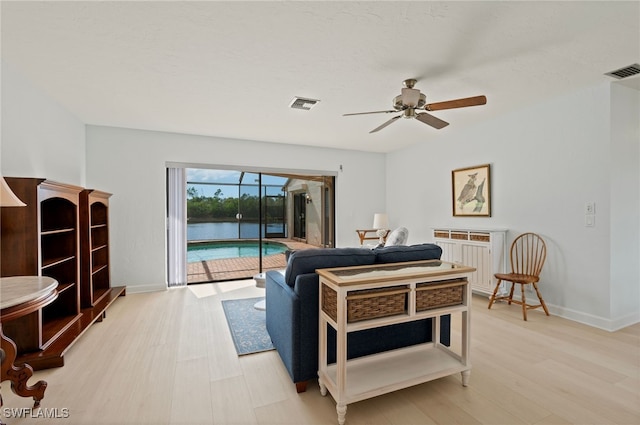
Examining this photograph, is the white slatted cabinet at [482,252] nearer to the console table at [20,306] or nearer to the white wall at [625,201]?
the white wall at [625,201]

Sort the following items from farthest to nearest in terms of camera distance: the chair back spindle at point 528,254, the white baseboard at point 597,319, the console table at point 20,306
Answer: the chair back spindle at point 528,254 → the white baseboard at point 597,319 → the console table at point 20,306

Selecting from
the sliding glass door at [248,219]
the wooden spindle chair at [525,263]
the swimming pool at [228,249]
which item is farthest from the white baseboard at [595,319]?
the swimming pool at [228,249]

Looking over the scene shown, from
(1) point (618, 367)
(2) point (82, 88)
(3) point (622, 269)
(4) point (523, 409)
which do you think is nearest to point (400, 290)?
(4) point (523, 409)

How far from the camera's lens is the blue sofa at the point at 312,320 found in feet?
6.36

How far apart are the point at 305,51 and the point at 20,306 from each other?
2336mm

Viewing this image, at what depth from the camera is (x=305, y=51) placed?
7.48ft

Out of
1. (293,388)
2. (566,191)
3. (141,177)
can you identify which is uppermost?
(141,177)

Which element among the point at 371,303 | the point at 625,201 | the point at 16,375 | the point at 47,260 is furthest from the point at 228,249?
the point at 625,201

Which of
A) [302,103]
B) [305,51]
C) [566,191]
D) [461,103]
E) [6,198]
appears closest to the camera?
[6,198]

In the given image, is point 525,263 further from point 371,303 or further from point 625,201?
point 371,303

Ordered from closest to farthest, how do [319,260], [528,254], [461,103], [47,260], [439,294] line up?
[439,294] < [319,260] < [461,103] < [47,260] < [528,254]

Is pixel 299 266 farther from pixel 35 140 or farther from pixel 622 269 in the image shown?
pixel 622 269

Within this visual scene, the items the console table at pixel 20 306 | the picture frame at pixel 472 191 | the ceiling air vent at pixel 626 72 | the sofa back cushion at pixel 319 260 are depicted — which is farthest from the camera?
the picture frame at pixel 472 191

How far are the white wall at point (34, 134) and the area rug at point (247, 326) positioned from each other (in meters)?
2.34
